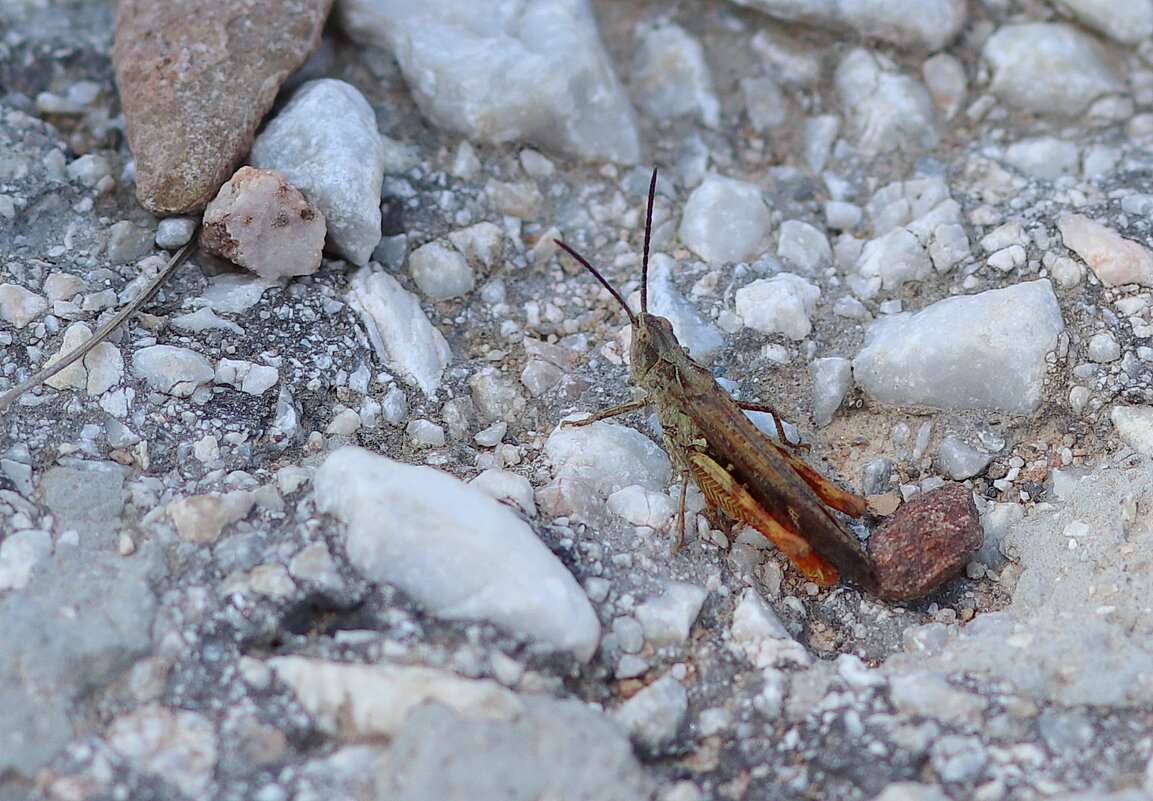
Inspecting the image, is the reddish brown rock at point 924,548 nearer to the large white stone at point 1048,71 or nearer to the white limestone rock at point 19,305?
the large white stone at point 1048,71

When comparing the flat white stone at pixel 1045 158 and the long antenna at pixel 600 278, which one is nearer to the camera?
the long antenna at pixel 600 278

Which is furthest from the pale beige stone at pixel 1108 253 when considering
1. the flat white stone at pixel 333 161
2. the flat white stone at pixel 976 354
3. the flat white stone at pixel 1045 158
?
the flat white stone at pixel 333 161

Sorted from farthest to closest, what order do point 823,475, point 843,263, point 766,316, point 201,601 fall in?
point 843,263 → point 766,316 → point 823,475 → point 201,601

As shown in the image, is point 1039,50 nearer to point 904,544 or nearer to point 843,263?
point 843,263

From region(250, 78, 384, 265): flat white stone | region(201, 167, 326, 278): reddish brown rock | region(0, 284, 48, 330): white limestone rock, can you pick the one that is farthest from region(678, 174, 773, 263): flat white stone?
region(0, 284, 48, 330): white limestone rock

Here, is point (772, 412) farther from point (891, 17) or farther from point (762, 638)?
point (891, 17)

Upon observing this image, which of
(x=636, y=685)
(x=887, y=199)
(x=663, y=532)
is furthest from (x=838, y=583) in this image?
(x=887, y=199)

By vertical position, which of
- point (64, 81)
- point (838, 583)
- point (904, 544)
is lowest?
point (838, 583)
